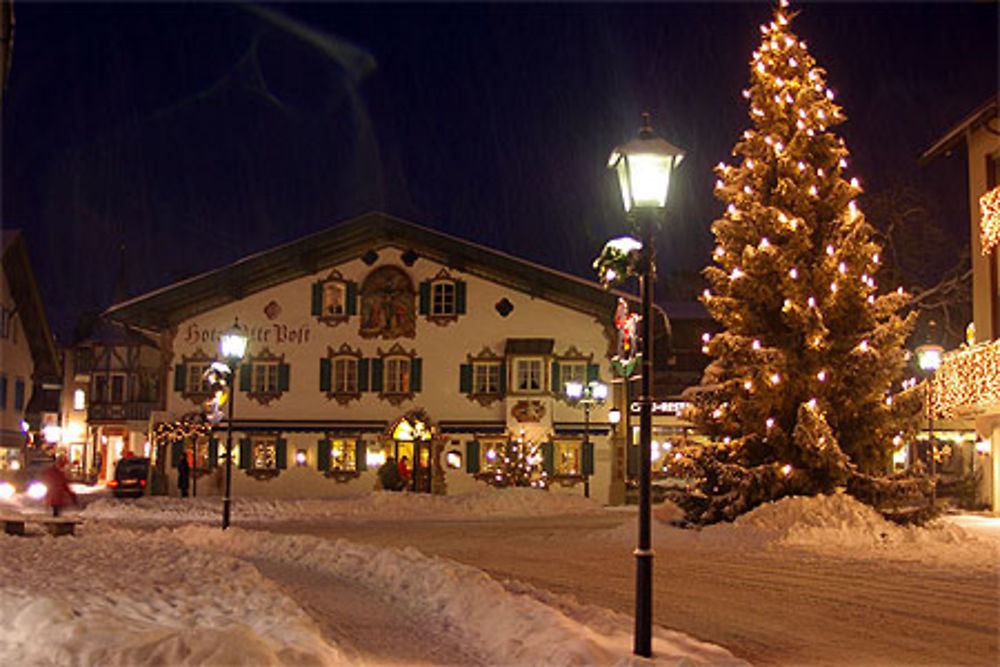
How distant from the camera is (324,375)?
42.5 m

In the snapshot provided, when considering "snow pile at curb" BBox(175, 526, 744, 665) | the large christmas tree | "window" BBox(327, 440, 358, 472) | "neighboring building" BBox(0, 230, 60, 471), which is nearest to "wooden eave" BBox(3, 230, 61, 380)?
"neighboring building" BBox(0, 230, 60, 471)

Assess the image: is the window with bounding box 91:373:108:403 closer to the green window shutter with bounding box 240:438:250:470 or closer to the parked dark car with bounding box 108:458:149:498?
the parked dark car with bounding box 108:458:149:498

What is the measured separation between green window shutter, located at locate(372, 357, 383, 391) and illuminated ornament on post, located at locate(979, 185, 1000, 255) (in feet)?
74.8

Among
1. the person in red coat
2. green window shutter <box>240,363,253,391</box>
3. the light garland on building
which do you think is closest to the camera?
the light garland on building

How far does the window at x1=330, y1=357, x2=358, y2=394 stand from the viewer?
42.5 meters

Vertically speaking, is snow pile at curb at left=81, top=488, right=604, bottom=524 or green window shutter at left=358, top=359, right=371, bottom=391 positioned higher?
green window shutter at left=358, top=359, right=371, bottom=391

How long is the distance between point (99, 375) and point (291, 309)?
88.0ft

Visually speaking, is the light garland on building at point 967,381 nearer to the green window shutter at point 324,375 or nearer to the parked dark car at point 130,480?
the green window shutter at point 324,375

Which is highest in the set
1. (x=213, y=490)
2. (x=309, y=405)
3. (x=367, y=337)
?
(x=367, y=337)

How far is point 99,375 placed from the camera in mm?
64688

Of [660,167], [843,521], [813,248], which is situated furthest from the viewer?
[813,248]

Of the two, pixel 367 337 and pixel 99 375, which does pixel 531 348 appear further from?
pixel 99 375

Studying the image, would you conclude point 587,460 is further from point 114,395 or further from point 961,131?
point 114,395

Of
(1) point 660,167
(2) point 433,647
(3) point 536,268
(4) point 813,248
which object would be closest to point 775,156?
(4) point 813,248
